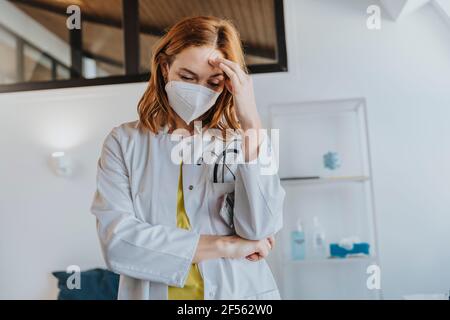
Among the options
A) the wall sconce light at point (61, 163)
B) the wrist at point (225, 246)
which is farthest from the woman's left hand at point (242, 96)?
the wall sconce light at point (61, 163)

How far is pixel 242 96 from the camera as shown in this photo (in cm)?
75

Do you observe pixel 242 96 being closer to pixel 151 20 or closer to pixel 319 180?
pixel 319 180

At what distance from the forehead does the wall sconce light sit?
1.09 metres

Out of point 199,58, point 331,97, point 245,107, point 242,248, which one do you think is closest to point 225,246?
point 242,248

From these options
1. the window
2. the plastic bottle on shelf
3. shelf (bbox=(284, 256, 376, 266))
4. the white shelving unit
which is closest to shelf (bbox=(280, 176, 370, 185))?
the white shelving unit

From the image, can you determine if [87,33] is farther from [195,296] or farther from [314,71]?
[195,296]

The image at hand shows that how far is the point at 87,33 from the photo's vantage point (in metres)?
1.74

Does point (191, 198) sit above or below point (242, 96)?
below

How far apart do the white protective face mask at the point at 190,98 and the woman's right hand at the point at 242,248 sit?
0.81 ft

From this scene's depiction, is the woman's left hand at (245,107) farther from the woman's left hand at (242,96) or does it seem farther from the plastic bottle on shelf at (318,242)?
the plastic bottle on shelf at (318,242)

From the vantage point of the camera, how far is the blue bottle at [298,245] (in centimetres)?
170

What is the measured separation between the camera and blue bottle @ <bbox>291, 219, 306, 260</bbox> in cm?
170

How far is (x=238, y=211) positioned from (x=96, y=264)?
1201 millimetres

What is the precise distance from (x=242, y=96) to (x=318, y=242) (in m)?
1.10
